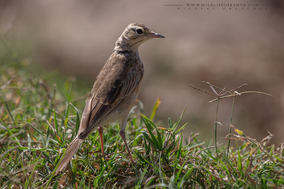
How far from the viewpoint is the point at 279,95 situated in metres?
7.73

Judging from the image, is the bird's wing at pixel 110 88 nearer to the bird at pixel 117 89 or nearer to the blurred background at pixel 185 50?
the bird at pixel 117 89

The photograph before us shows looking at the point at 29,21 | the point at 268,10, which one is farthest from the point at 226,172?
the point at 29,21

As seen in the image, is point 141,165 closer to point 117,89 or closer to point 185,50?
point 117,89

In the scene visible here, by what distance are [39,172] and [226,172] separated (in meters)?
1.98

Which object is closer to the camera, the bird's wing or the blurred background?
the bird's wing

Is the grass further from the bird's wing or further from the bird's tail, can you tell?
the bird's wing

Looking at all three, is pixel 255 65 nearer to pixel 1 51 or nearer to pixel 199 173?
pixel 199 173

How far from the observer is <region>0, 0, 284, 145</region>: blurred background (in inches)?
310

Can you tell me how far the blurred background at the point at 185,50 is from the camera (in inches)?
310

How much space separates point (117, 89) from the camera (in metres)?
3.94

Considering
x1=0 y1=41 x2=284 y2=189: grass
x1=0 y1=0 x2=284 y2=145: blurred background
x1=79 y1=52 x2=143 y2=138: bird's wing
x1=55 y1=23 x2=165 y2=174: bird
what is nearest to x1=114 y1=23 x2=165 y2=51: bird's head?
x1=55 y1=23 x2=165 y2=174: bird

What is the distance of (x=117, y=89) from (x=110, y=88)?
0.09m

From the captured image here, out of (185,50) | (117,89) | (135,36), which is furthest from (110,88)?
(185,50)

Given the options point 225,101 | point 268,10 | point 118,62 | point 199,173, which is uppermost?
point 268,10
